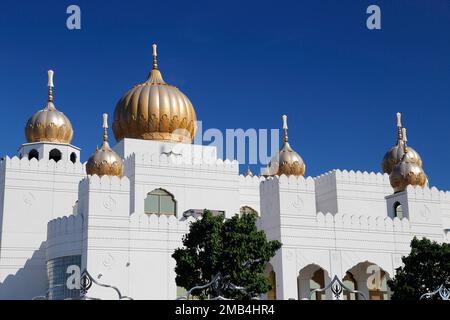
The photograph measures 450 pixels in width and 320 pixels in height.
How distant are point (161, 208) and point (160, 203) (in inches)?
8.9

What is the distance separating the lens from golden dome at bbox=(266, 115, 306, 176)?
30922 millimetres

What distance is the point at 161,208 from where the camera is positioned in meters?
Answer: 28.0

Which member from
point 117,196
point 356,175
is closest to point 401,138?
point 356,175

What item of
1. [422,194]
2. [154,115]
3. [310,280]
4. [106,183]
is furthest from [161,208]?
[422,194]

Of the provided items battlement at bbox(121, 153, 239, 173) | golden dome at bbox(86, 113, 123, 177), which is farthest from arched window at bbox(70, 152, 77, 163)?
golden dome at bbox(86, 113, 123, 177)

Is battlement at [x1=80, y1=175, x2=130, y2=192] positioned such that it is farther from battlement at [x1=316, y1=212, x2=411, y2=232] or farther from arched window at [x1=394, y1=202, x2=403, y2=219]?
arched window at [x1=394, y1=202, x2=403, y2=219]

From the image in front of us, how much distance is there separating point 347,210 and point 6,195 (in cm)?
1500

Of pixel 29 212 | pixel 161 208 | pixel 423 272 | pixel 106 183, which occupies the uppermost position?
pixel 106 183

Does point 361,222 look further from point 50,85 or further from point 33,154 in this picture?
point 50,85

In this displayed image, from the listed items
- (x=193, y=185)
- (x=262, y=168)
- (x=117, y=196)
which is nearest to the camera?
(x=117, y=196)

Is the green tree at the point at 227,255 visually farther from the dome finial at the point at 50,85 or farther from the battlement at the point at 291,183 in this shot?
the dome finial at the point at 50,85
